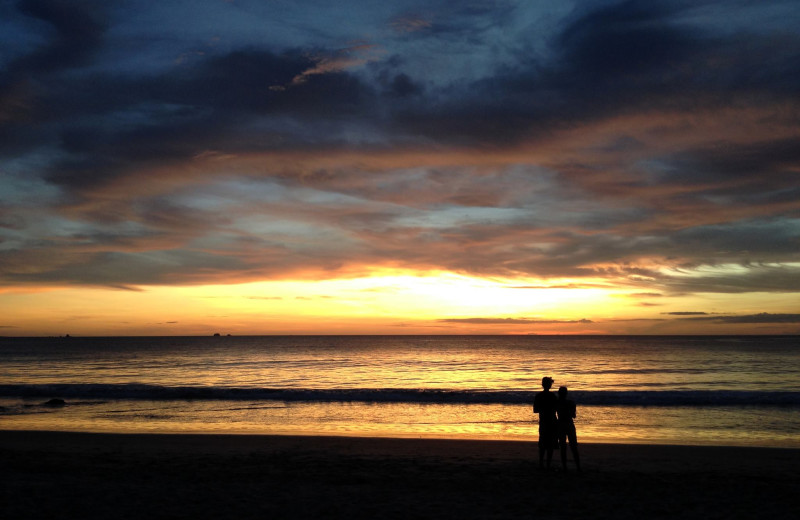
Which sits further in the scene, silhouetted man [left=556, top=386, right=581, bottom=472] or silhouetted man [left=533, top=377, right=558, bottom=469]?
silhouetted man [left=533, top=377, right=558, bottom=469]

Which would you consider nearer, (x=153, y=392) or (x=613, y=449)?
(x=613, y=449)

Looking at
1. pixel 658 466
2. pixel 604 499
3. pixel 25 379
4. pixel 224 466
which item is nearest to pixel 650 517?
pixel 604 499

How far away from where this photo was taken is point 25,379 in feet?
153

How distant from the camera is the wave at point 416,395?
28.2m

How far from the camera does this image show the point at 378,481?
39.2ft

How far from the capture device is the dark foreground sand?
9.55 metres

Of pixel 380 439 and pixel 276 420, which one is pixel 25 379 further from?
pixel 380 439

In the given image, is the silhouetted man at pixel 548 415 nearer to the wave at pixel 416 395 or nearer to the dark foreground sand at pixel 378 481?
the dark foreground sand at pixel 378 481

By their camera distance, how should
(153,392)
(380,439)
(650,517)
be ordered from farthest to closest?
(153,392)
(380,439)
(650,517)

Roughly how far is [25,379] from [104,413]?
93.4ft

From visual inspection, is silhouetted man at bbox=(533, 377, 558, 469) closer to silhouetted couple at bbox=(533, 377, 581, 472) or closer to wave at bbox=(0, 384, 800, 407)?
silhouetted couple at bbox=(533, 377, 581, 472)

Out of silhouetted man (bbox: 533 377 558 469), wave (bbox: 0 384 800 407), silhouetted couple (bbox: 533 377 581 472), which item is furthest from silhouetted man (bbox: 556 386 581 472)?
wave (bbox: 0 384 800 407)

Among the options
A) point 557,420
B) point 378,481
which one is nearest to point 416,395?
point 557,420

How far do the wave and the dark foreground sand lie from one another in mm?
13282
